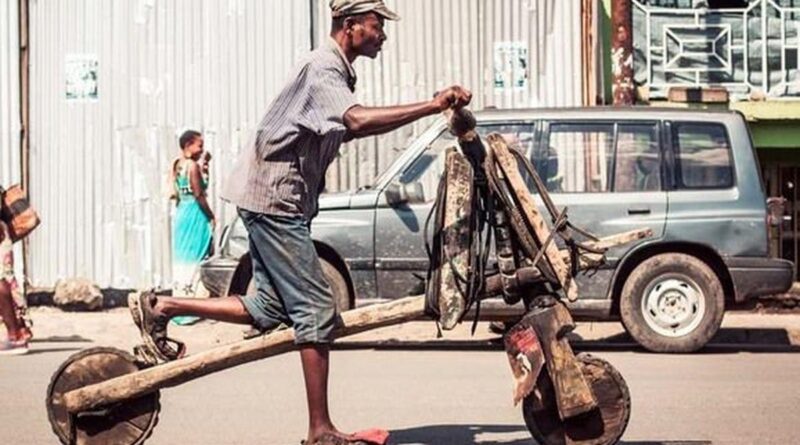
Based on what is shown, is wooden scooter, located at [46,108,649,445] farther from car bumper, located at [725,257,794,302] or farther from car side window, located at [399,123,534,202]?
car bumper, located at [725,257,794,302]

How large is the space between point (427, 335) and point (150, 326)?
732cm

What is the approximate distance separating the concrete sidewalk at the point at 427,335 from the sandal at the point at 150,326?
6.67 meters

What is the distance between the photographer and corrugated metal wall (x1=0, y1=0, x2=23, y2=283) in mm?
16500

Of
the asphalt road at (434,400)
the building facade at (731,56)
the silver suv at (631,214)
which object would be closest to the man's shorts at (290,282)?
the asphalt road at (434,400)

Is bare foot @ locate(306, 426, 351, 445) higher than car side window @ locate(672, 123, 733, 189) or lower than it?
lower

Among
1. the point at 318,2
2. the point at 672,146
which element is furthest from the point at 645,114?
the point at 318,2

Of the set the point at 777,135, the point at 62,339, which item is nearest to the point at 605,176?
the point at 62,339

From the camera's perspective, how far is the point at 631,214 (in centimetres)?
1292

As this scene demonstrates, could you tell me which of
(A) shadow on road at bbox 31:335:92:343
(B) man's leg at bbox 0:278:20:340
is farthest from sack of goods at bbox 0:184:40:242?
(A) shadow on road at bbox 31:335:92:343

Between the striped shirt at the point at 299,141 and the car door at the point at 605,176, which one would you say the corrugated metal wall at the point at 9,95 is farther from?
the striped shirt at the point at 299,141

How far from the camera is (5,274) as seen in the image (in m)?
12.8

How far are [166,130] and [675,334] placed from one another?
236 inches

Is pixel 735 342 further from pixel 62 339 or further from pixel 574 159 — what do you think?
pixel 62 339

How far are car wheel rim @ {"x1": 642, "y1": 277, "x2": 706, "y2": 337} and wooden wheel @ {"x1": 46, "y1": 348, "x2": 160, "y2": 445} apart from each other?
6579 mm
